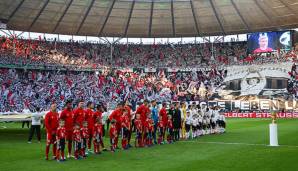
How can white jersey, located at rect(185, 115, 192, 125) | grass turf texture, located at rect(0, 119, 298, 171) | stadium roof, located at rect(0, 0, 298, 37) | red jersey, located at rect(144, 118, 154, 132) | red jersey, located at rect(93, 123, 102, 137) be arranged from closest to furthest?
1. grass turf texture, located at rect(0, 119, 298, 171)
2. red jersey, located at rect(93, 123, 102, 137)
3. red jersey, located at rect(144, 118, 154, 132)
4. white jersey, located at rect(185, 115, 192, 125)
5. stadium roof, located at rect(0, 0, 298, 37)

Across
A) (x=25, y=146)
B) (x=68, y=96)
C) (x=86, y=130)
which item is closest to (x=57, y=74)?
(x=68, y=96)

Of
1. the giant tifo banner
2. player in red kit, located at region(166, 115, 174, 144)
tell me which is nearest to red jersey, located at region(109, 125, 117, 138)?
player in red kit, located at region(166, 115, 174, 144)

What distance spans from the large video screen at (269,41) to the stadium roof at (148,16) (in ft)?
3.81

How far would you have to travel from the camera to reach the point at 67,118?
16344mm

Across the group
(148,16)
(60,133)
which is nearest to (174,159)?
(60,133)

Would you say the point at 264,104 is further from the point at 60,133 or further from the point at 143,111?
the point at 60,133

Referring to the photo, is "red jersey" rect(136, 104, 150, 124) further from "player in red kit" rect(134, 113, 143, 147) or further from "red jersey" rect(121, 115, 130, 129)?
"red jersey" rect(121, 115, 130, 129)

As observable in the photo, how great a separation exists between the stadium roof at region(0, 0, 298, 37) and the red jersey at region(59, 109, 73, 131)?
33.6 metres

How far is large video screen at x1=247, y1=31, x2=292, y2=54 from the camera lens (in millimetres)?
59350

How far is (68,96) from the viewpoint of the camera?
5181 centimetres

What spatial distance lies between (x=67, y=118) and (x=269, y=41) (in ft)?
162

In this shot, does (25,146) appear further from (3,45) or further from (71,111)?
(3,45)

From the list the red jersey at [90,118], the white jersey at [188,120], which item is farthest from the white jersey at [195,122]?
the red jersey at [90,118]

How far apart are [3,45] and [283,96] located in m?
38.0
